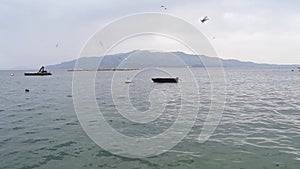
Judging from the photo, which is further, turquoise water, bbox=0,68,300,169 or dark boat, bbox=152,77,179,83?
dark boat, bbox=152,77,179,83

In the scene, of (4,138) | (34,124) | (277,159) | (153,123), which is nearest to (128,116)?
(153,123)

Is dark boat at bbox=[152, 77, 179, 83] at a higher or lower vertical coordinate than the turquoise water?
higher

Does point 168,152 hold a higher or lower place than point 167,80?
lower

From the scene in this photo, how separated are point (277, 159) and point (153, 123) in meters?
11.2

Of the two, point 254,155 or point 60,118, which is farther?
point 60,118

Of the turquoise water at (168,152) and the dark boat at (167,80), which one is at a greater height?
the dark boat at (167,80)

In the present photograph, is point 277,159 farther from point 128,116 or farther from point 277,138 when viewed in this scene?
point 128,116

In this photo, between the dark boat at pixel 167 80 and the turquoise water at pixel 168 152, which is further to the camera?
the dark boat at pixel 167 80

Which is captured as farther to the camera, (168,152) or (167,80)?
(167,80)

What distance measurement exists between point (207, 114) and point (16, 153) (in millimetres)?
17419

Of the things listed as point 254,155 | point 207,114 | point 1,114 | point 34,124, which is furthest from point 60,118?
point 254,155

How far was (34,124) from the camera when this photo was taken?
2308cm

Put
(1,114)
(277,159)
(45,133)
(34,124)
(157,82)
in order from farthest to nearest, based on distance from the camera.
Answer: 1. (157,82)
2. (1,114)
3. (34,124)
4. (45,133)
5. (277,159)

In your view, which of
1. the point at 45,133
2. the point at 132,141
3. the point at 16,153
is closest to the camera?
the point at 16,153
